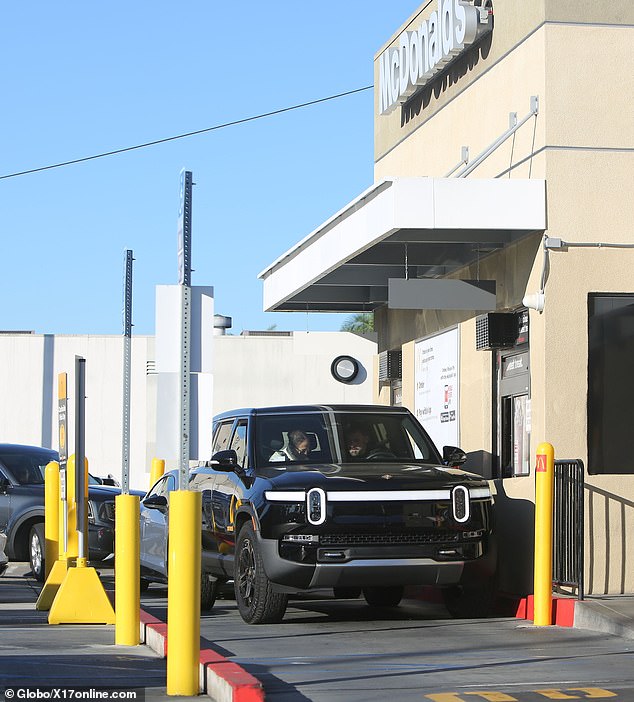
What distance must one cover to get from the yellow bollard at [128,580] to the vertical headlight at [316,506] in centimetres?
159

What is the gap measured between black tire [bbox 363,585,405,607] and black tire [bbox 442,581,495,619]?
1291 mm

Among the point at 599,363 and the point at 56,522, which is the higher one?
the point at 599,363

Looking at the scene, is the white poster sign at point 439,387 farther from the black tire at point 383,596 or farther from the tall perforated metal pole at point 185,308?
the tall perforated metal pole at point 185,308

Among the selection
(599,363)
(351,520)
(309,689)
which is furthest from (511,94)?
(309,689)

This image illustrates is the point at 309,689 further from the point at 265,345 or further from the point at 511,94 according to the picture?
the point at 265,345

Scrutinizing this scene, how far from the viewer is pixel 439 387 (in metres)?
17.2

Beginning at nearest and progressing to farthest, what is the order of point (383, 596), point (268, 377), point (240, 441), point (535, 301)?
1. point (240, 441)
2. point (535, 301)
3. point (383, 596)
4. point (268, 377)

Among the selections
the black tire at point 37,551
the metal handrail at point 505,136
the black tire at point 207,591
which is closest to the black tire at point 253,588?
the black tire at point 207,591

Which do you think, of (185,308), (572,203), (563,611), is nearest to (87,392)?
(572,203)

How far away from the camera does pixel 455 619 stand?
498 inches

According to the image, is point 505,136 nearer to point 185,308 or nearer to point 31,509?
point 185,308

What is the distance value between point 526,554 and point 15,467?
8.84m

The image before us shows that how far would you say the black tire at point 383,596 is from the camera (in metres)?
14.1

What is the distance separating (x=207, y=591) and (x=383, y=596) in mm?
1786
